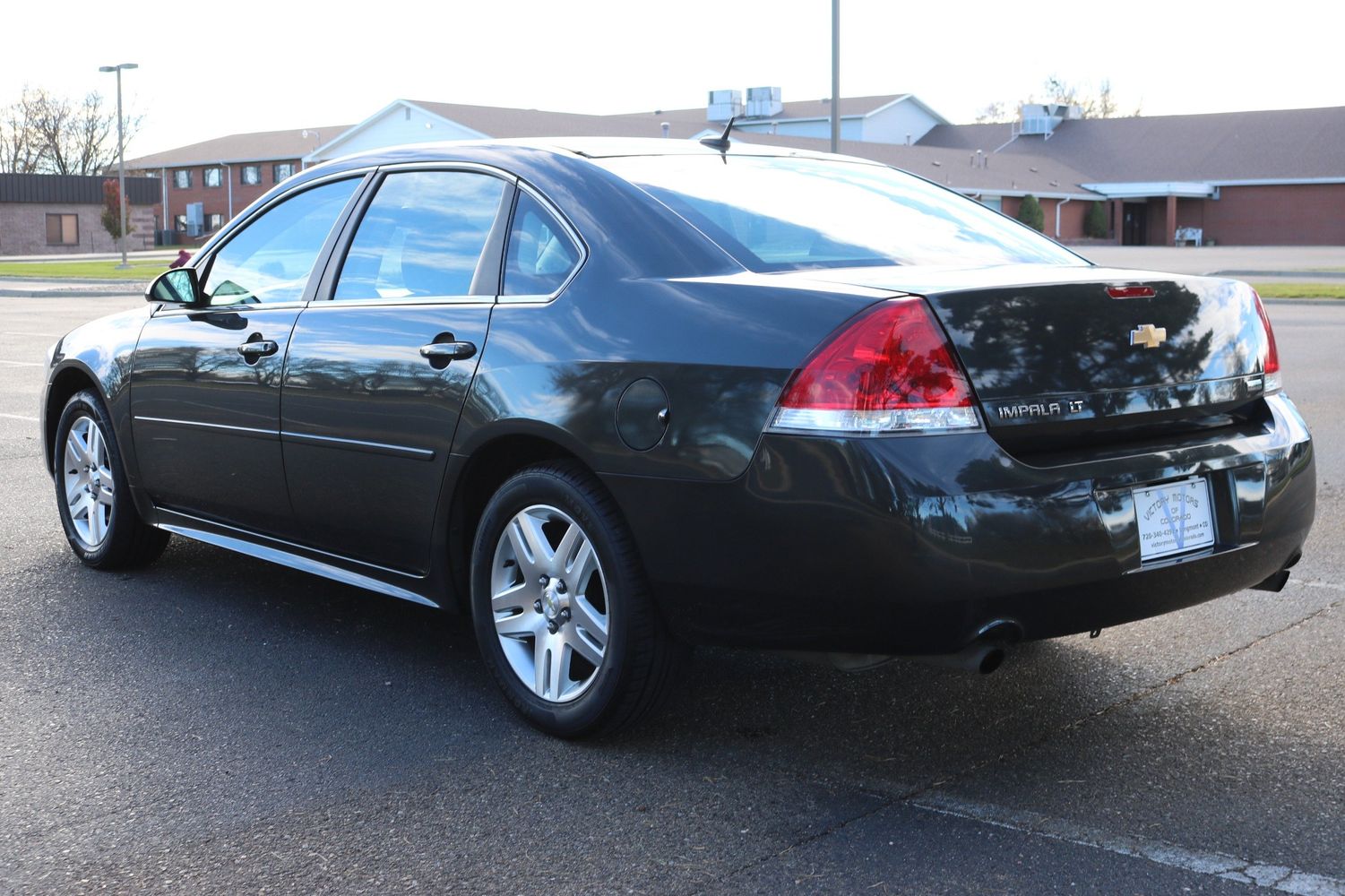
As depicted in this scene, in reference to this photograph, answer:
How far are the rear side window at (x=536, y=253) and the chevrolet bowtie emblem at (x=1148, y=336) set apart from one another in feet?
4.84

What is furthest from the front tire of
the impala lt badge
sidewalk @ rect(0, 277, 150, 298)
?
sidewalk @ rect(0, 277, 150, 298)

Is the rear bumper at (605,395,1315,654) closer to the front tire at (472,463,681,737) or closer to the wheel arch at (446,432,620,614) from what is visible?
the front tire at (472,463,681,737)

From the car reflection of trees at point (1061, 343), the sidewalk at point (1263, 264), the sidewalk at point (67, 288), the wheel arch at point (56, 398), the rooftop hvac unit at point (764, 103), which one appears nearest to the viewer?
the car reflection of trees at point (1061, 343)

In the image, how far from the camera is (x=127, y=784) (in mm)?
3840

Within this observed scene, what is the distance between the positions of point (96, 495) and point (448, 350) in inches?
99.3

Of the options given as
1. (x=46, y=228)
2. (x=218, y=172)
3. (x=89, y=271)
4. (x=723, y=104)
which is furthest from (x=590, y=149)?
(x=218, y=172)

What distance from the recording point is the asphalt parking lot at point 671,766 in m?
3.29

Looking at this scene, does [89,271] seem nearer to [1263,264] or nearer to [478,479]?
[1263,264]

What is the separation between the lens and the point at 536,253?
431 cm

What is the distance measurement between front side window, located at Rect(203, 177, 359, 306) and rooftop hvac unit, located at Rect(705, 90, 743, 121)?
71.3 m

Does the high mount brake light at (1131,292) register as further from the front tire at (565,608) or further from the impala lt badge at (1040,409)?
the front tire at (565,608)

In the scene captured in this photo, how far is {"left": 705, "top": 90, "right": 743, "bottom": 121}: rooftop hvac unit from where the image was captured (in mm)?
77000

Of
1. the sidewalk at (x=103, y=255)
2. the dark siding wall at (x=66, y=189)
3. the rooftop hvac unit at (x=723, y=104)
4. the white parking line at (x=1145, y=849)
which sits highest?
the rooftop hvac unit at (x=723, y=104)

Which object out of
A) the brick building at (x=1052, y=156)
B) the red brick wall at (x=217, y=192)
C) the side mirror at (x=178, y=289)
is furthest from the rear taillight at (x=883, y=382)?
the red brick wall at (x=217, y=192)
